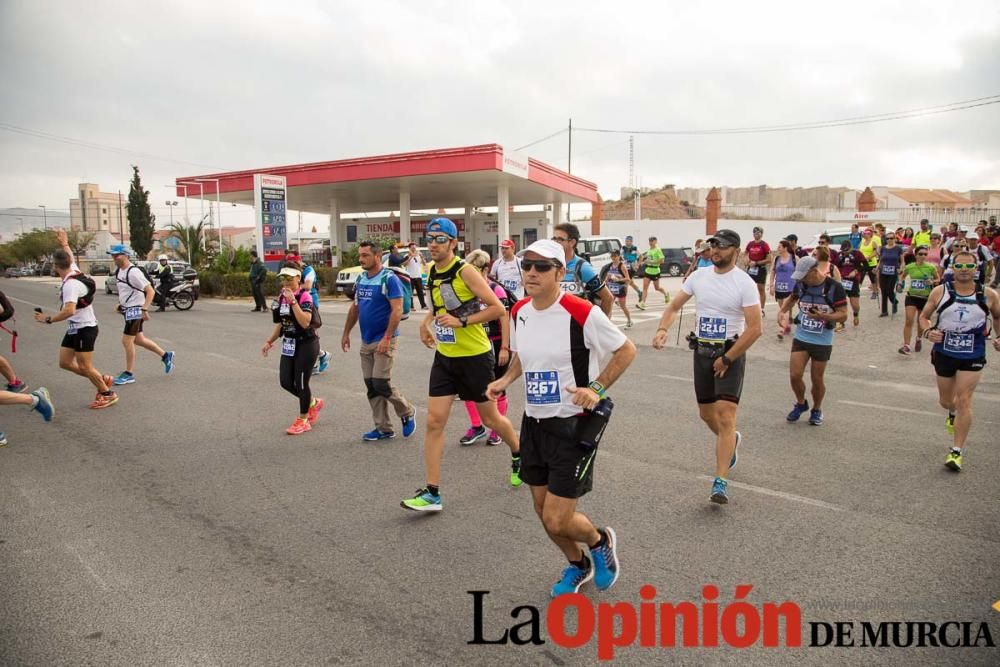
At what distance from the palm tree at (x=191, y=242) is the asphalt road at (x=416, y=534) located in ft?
88.9

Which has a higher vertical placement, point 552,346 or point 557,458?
point 552,346

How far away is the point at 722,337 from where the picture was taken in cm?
482

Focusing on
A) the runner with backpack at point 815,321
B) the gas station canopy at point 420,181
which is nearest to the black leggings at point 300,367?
the runner with backpack at point 815,321

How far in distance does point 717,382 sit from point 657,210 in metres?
61.1

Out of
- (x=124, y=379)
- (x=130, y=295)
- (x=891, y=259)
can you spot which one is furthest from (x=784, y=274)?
(x=124, y=379)

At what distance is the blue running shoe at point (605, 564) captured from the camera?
3430 millimetres

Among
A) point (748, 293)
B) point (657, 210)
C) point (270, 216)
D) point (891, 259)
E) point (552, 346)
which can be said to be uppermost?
point (657, 210)

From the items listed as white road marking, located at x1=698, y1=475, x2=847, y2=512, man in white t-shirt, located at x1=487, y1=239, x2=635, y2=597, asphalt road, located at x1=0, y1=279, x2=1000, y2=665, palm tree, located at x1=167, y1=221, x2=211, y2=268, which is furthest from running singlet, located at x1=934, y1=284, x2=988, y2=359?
palm tree, located at x1=167, y1=221, x2=211, y2=268

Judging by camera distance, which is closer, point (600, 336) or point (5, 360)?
point (600, 336)

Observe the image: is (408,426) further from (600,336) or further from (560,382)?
(600,336)

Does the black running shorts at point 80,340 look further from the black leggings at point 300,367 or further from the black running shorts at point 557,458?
the black running shorts at point 557,458

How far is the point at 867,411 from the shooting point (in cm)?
732

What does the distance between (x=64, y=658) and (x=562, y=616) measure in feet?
7.57

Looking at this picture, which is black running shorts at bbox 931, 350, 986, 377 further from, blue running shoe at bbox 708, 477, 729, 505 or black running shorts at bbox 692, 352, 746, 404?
blue running shoe at bbox 708, 477, 729, 505
